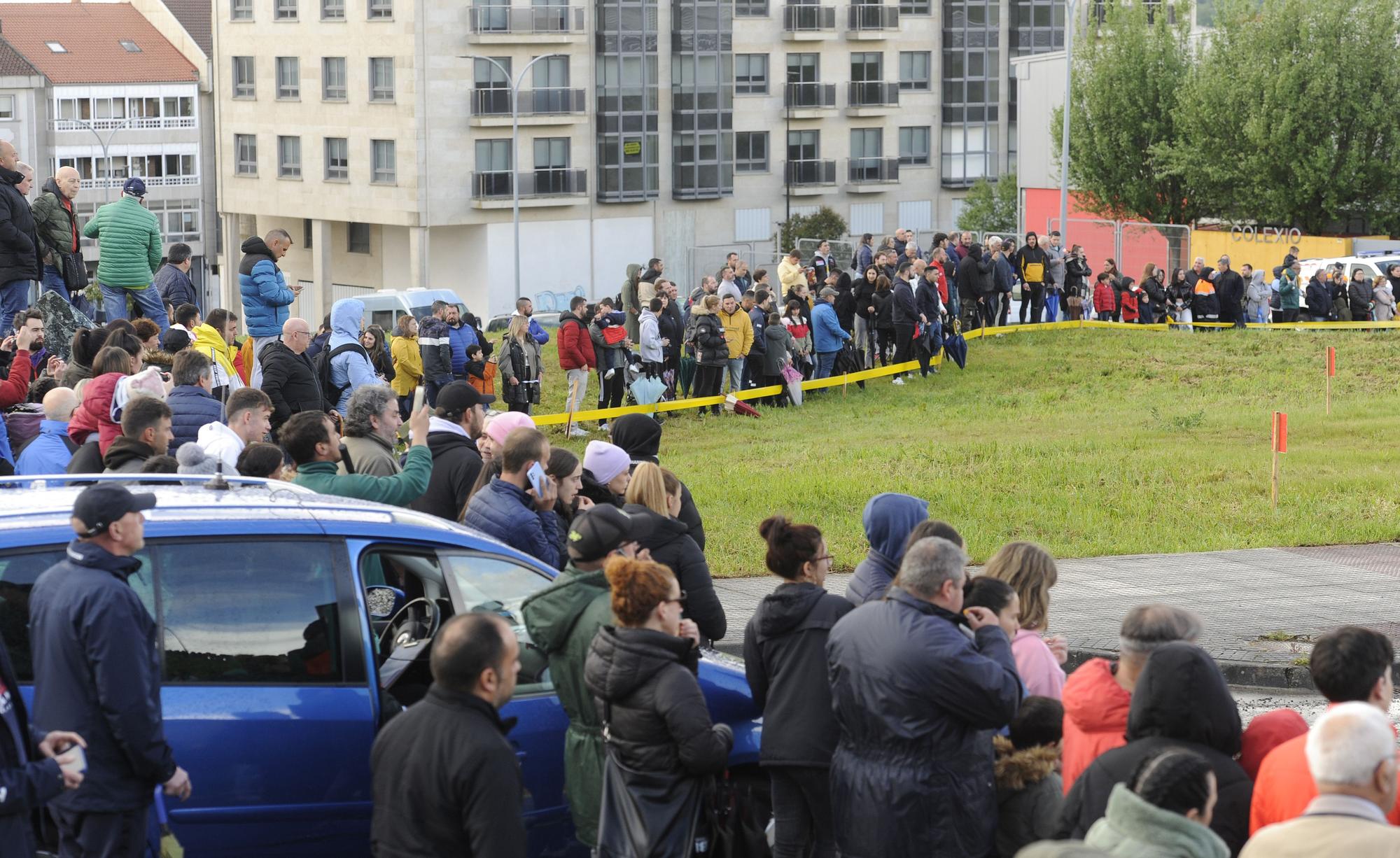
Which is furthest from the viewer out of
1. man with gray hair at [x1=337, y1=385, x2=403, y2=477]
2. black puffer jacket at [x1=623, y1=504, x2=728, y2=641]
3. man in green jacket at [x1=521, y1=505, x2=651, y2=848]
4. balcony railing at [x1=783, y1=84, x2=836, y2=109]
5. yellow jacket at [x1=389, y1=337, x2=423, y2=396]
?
balcony railing at [x1=783, y1=84, x2=836, y2=109]

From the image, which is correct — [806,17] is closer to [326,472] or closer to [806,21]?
[806,21]

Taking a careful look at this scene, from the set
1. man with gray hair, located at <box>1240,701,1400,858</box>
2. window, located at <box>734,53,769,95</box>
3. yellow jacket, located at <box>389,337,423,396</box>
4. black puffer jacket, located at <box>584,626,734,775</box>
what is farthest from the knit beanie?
window, located at <box>734,53,769,95</box>

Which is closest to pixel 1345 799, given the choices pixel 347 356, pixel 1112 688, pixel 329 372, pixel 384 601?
pixel 1112 688

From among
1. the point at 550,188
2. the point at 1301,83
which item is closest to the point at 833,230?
the point at 550,188

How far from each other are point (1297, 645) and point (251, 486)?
818 cm

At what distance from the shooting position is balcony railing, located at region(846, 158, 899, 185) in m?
76.9

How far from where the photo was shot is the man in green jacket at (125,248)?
53.9 ft

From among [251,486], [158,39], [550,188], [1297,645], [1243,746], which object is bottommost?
[1297,645]

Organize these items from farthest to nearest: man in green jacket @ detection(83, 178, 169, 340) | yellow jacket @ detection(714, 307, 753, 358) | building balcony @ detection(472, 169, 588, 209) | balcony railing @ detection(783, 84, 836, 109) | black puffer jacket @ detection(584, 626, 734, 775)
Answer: balcony railing @ detection(783, 84, 836, 109)
building balcony @ detection(472, 169, 588, 209)
yellow jacket @ detection(714, 307, 753, 358)
man in green jacket @ detection(83, 178, 169, 340)
black puffer jacket @ detection(584, 626, 734, 775)

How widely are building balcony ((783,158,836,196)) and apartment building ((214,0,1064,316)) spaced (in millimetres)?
99

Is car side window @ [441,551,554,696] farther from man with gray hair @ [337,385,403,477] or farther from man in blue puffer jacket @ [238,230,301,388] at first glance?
man in blue puffer jacket @ [238,230,301,388]

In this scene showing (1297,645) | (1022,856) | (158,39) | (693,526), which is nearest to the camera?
(1022,856)

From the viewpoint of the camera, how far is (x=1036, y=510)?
17.7m

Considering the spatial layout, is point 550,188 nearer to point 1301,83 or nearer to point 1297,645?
point 1301,83
